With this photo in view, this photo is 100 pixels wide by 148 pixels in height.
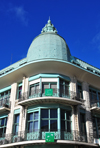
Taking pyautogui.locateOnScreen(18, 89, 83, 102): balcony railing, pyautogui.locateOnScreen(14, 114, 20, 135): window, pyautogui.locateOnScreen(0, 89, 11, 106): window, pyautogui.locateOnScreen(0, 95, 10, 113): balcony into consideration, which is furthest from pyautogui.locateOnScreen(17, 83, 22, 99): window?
pyautogui.locateOnScreen(14, 114, 20, 135): window

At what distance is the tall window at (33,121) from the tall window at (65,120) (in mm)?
2365

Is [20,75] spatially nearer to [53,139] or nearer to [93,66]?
[53,139]

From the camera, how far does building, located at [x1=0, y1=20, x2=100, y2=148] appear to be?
17609 mm

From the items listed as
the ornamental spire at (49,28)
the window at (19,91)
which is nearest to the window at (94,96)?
the window at (19,91)

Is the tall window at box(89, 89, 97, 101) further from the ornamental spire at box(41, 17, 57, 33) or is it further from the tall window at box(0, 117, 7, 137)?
the tall window at box(0, 117, 7, 137)

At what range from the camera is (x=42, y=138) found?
16781mm

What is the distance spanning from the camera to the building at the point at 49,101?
17.6 metres

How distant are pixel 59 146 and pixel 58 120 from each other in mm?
2277

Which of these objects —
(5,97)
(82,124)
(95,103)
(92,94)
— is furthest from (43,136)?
(92,94)

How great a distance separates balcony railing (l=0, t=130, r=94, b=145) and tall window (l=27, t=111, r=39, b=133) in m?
0.42

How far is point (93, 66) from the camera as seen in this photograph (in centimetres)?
2625

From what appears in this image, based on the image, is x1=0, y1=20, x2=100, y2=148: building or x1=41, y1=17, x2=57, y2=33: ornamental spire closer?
x1=0, y1=20, x2=100, y2=148: building

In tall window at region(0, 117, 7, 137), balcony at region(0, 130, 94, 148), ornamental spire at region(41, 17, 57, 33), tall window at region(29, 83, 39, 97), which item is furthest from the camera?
ornamental spire at region(41, 17, 57, 33)

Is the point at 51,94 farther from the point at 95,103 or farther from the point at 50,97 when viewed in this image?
the point at 95,103
